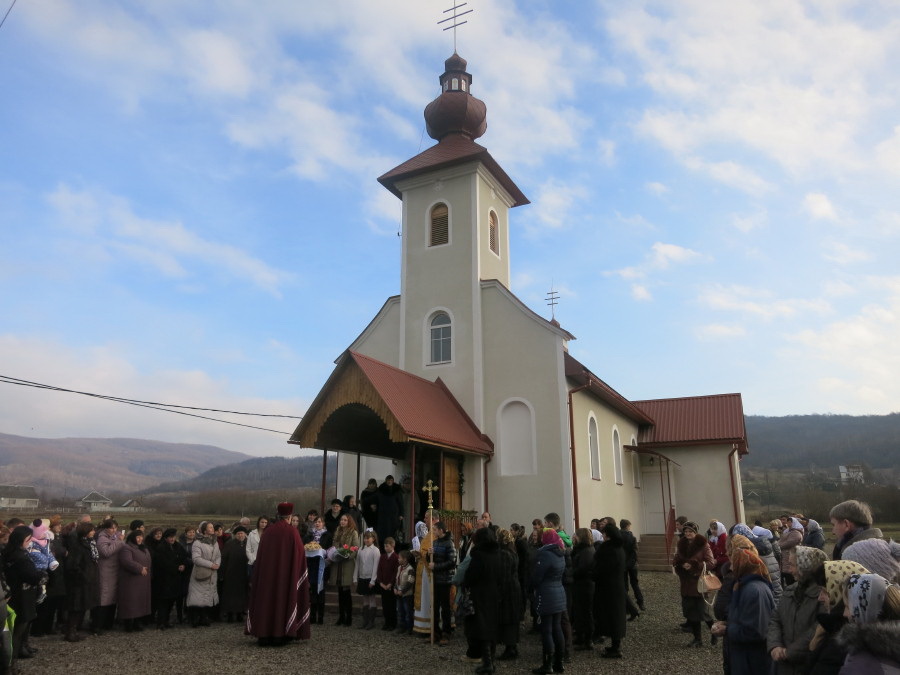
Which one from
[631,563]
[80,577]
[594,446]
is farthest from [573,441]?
[80,577]

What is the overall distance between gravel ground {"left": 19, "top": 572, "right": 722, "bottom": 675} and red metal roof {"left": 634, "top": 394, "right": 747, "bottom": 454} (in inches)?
613

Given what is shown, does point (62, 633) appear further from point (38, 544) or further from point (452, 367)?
point (452, 367)

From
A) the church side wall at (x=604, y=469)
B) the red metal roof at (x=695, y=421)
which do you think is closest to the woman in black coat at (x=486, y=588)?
the church side wall at (x=604, y=469)

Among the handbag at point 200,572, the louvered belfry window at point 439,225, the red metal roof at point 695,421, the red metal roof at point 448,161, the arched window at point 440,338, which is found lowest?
the handbag at point 200,572

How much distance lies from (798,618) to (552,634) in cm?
391

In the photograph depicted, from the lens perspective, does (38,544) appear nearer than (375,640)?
Yes

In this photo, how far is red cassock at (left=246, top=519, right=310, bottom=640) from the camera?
9023 millimetres

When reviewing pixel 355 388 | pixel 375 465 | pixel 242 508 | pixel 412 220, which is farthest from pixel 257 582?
pixel 242 508

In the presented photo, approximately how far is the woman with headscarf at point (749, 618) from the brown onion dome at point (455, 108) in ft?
57.4

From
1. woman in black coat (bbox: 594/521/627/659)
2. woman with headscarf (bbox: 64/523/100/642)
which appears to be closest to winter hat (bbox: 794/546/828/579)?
woman in black coat (bbox: 594/521/627/659)

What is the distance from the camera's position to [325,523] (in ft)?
41.5

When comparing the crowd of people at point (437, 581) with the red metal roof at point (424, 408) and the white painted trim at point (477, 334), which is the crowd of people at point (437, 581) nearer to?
the red metal roof at point (424, 408)

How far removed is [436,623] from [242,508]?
50.0 meters

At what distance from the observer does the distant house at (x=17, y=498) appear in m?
73.8
